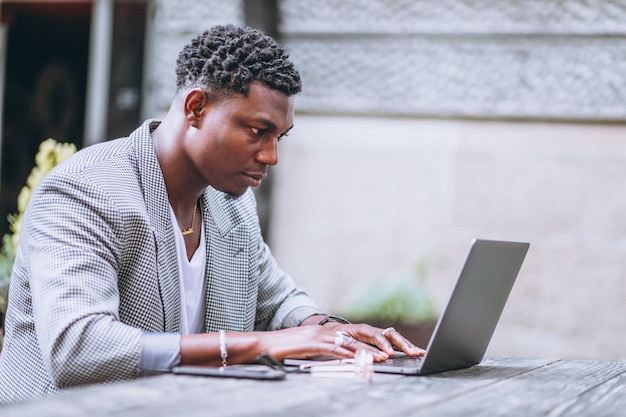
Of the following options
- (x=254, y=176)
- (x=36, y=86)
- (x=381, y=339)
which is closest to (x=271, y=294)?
(x=254, y=176)

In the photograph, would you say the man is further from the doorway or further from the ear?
the doorway

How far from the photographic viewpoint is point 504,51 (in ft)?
16.6

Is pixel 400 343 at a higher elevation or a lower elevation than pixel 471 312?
lower

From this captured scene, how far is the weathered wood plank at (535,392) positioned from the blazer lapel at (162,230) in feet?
2.80

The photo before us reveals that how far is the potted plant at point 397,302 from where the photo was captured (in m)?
4.77

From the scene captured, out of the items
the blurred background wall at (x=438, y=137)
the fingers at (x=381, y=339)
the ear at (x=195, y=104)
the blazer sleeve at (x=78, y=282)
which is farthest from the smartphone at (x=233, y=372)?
the blurred background wall at (x=438, y=137)

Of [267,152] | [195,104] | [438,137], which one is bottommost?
[438,137]

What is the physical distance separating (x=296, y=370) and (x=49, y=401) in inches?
25.6

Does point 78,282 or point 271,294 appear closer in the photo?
point 78,282

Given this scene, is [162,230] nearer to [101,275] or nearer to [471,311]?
[101,275]

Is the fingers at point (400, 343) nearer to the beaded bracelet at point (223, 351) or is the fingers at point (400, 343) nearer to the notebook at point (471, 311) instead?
the notebook at point (471, 311)

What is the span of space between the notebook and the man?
17 cm

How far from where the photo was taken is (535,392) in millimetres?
1936

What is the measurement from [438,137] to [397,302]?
2.84 feet
